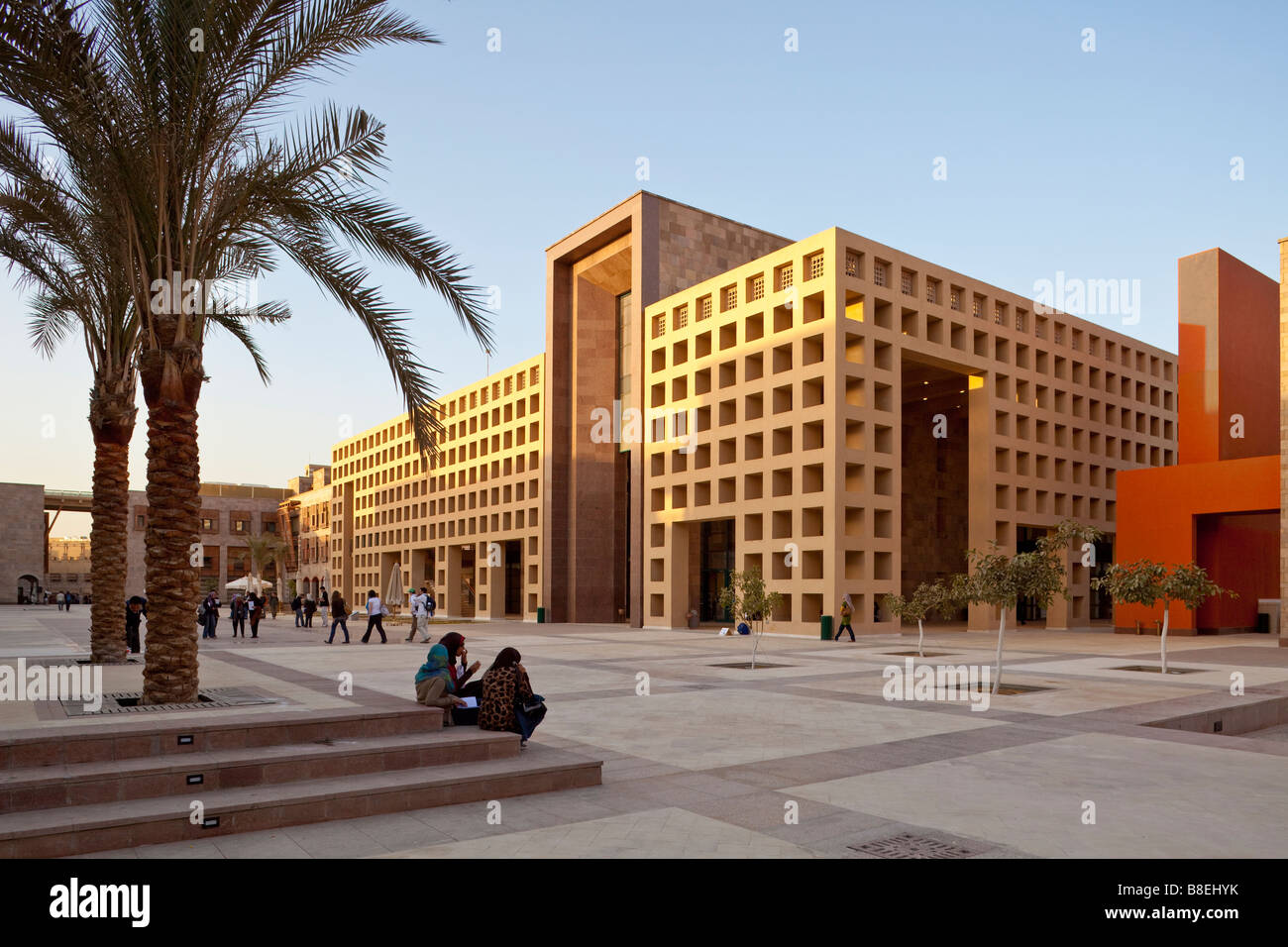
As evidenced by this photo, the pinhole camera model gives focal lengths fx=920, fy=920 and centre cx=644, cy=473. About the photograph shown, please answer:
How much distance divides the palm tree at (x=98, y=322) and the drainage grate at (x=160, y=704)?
14.7ft

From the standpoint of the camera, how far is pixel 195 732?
847 cm

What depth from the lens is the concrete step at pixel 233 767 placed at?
7098 millimetres

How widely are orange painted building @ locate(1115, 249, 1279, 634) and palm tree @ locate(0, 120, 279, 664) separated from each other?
112 ft

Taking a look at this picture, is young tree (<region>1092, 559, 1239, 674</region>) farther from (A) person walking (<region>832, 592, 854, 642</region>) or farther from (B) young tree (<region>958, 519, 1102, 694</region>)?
(A) person walking (<region>832, 592, 854, 642</region>)

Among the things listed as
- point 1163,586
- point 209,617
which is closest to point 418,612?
point 209,617

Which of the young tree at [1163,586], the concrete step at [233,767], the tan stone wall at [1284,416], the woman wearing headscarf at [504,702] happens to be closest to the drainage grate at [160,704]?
the concrete step at [233,767]

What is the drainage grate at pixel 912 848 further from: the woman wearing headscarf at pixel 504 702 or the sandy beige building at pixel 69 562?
the sandy beige building at pixel 69 562

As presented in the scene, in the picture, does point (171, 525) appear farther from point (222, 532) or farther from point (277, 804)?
point (222, 532)

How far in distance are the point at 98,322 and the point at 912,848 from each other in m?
16.2

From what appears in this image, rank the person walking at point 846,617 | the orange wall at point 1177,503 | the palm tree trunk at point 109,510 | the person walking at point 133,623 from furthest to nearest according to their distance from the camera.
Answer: the orange wall at point 1177,503 < the person walking at point 846,617 < the person walking at point 133,623 < the palm tree trunk at point 109,510

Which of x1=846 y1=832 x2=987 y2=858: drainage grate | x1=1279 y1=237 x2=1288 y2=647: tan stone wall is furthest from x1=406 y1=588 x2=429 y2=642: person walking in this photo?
x1=1279 y1=237 x2=1288 y2=647: tan stone wall

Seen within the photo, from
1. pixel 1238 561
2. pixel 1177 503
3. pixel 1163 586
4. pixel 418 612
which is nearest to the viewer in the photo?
pixel 1163 586

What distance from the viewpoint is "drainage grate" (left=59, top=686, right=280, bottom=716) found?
1063 cm

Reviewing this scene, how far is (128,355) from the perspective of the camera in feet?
55.3
